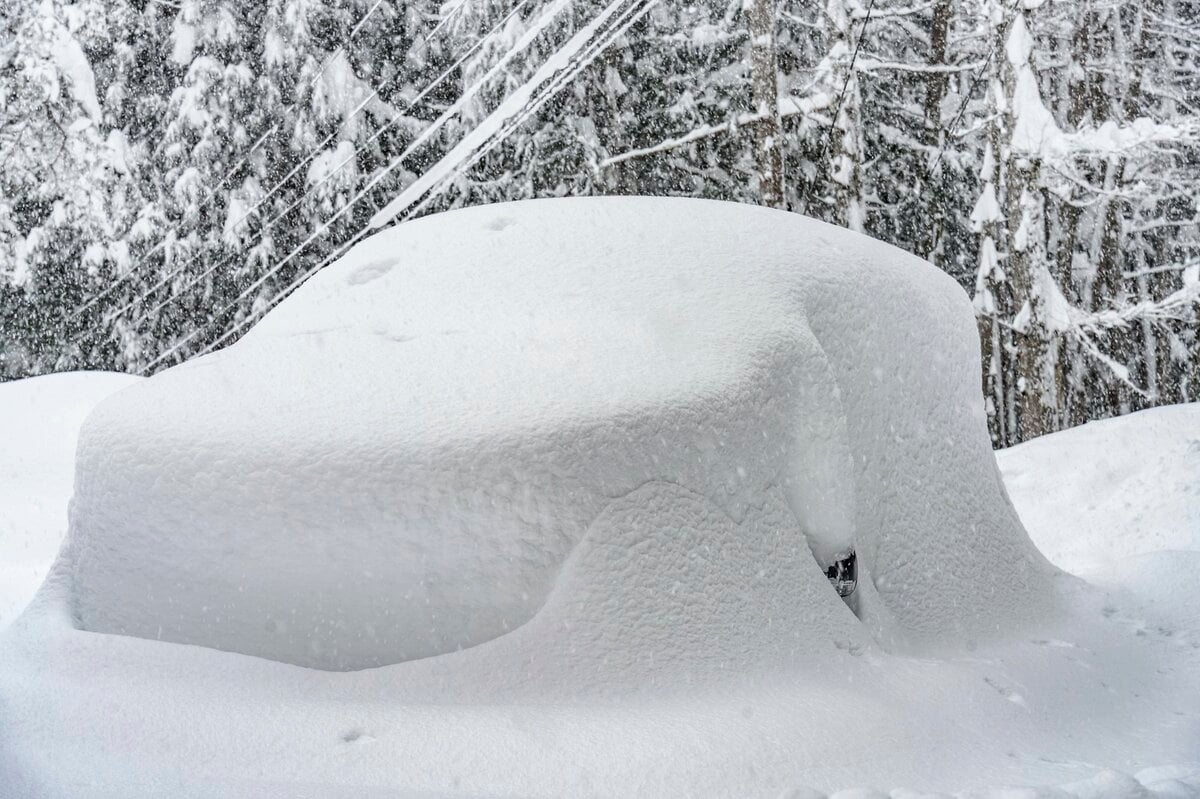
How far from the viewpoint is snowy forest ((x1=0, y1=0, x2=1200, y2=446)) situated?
57.2ft

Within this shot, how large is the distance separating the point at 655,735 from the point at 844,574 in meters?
1.07

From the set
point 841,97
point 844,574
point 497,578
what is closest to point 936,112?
point 841,97

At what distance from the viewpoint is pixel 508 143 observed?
19.7 m

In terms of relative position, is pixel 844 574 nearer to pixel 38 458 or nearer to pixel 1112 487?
pixel 1112 487

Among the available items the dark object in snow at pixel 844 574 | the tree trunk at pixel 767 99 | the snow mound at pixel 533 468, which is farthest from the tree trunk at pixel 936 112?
the dark object in snow at pixel 844 574

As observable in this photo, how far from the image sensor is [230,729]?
9.17ft

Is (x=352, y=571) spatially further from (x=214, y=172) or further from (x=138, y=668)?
(x=214, y=172)

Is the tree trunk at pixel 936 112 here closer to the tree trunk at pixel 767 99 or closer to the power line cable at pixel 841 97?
the power line cable at pixel 841 97

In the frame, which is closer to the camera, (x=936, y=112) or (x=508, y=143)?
(x=936, y=112)

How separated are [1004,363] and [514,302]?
796 inches

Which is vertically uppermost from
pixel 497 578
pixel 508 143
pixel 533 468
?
pixel 533 468

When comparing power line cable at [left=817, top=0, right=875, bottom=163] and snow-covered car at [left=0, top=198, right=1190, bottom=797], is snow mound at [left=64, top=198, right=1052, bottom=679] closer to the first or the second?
snow-covered car at [left=0, top=198, right=1190, bottom=797]

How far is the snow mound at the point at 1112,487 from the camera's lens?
22.4ft

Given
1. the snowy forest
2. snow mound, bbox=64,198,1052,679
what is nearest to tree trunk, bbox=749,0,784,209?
the snowy forest
